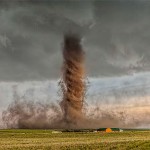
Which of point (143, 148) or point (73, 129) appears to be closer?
point (143, 148)

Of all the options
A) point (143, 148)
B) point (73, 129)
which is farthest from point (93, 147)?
point (73, 129)

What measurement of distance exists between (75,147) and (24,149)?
31.4 feet

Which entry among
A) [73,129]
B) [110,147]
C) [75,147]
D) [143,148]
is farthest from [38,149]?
[73,129]

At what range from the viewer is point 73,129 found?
634 ft

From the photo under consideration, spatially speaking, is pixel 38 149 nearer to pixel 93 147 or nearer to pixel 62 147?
pixel 62 147

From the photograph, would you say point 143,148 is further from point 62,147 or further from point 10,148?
point 10,148

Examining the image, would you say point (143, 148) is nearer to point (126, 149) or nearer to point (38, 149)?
point (126, 149)

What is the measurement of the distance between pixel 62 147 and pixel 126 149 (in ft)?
38.4

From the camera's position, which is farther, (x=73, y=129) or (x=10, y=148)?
(x=73, y=129)

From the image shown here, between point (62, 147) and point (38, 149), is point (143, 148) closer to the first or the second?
point (62, 147)

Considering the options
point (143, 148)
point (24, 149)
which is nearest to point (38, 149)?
point (24, 149)

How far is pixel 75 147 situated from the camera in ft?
222

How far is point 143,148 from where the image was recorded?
216ft

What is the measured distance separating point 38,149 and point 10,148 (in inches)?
219
